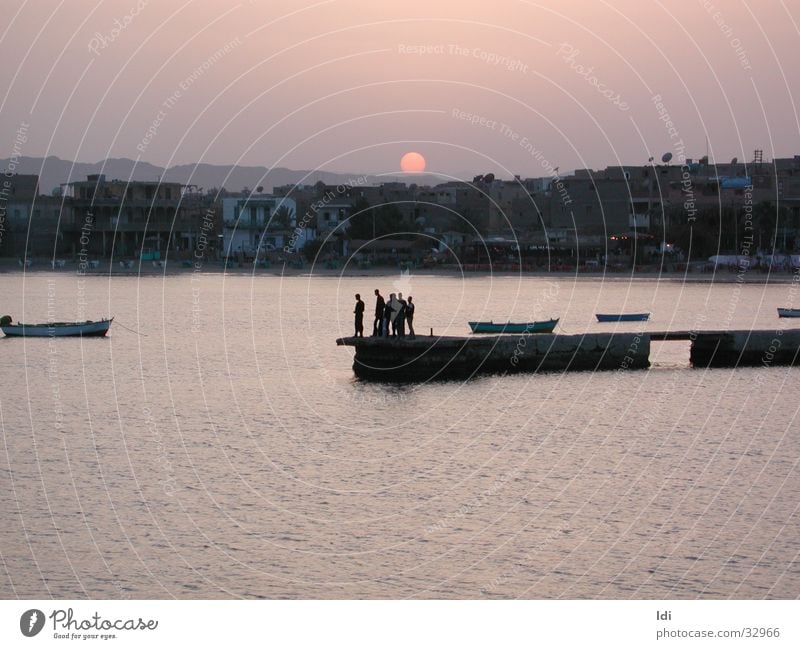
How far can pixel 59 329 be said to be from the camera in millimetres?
61688

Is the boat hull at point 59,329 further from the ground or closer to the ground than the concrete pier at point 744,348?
closer to the ground

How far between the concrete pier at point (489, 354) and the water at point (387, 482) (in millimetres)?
666

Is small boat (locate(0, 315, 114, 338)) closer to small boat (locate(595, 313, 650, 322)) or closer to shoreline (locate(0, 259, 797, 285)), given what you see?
small boat (locate(595, 313, 650, 322))

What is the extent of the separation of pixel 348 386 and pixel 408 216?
110 meters

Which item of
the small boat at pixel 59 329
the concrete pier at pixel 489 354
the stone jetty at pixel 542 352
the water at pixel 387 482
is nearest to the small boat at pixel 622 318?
the water at pixel 387 482

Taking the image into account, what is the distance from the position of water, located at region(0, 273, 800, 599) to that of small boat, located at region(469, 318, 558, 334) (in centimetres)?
608

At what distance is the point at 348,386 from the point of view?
41844 mm

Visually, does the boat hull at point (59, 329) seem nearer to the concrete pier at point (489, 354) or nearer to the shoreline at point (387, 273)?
the concrete pier at point (489, 354)

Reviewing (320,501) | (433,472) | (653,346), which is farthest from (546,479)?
(653,346)

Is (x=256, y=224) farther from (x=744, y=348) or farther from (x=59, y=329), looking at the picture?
(x=744, y=348)

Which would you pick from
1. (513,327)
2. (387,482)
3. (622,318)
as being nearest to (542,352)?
(513,327)

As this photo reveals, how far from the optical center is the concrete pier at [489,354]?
132ft

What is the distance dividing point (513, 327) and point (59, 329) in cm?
2009

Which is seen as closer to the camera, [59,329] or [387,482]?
[387,482]
